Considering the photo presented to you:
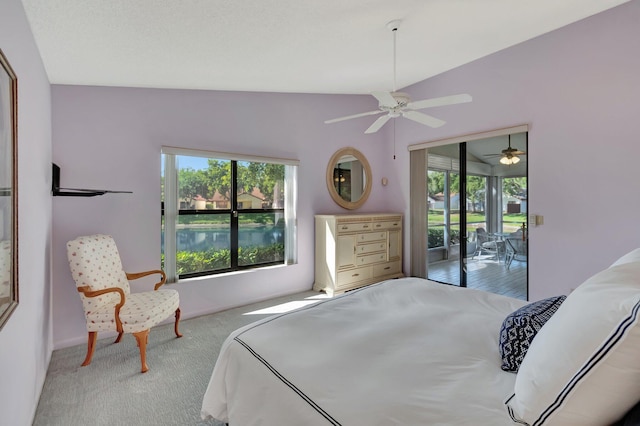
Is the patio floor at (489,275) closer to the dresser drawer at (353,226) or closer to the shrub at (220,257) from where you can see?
the dresser drawer at (353,226)

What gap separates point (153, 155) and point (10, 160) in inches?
76.9

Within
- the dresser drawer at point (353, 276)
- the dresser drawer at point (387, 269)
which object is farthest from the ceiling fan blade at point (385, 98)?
the dresser drawer at point (387, 269)

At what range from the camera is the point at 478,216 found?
439 centimetres

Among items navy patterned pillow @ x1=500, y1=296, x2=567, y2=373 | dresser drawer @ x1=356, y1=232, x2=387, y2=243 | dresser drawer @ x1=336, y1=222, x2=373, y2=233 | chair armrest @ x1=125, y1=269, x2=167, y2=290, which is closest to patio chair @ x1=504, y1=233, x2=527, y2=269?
dresser drawer @ x1=356, y1=232, x2=387, y2=243

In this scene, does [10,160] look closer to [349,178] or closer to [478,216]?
[349,178]

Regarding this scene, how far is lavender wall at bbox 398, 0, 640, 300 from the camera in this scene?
2.89 metres

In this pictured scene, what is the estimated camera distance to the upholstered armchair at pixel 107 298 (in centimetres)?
251

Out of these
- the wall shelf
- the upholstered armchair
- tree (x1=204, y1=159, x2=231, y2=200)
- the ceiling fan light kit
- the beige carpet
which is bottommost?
the beige carpet

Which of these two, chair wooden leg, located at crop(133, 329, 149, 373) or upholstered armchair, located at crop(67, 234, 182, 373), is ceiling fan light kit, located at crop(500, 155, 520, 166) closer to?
upholstered armchair, located at crop(67, 234, 182, 373)

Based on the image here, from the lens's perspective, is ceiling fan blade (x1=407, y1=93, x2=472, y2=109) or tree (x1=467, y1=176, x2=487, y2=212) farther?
tree (x1=467, y1=176, x2=487, y2=212)

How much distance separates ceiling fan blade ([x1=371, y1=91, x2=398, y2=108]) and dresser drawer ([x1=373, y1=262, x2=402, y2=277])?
2760mm

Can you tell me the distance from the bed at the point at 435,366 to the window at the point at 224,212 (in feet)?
7.32

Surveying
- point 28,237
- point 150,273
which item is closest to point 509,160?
point 150,273

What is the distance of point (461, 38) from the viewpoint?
318cm
